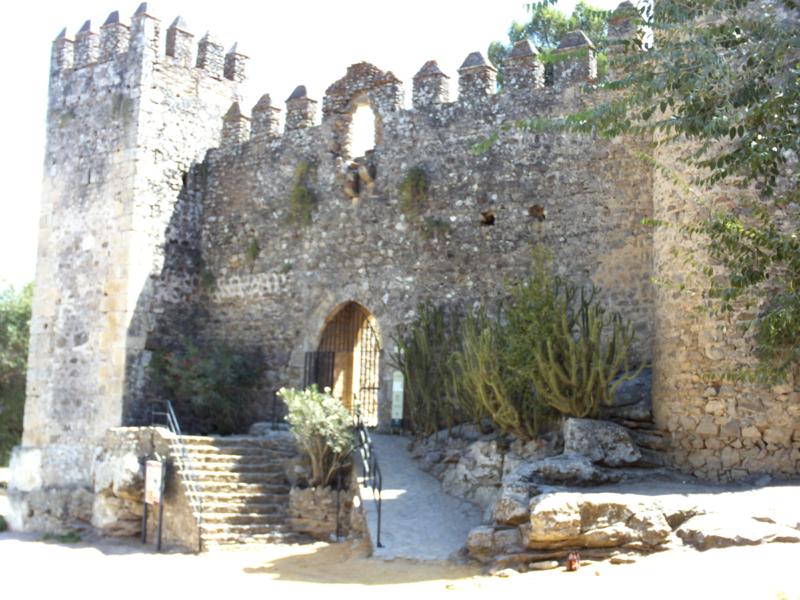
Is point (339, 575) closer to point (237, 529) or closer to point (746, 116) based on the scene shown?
point (237, 529)

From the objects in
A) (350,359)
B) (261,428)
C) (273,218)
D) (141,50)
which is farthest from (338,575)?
(141,50)

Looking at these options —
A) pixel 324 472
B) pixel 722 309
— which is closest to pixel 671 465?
pixel 722 309

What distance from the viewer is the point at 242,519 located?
12891 mm

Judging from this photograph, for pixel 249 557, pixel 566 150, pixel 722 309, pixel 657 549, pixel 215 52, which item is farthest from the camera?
pixel 215 52

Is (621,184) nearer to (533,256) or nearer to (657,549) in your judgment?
(533,256)

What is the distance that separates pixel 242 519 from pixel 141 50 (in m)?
8.14

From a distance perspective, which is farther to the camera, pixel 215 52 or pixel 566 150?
pixel 215 52

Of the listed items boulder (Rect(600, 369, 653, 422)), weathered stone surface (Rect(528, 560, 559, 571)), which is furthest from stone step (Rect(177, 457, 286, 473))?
weathered stone surface (Rect(528, 560, 559, 571))

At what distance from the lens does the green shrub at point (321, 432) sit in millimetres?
12867

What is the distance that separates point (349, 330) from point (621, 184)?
521cm

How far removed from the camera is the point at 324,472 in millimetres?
13156

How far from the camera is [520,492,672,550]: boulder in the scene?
8.60 meters

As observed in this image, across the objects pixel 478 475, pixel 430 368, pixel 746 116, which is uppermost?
pixel 746 116

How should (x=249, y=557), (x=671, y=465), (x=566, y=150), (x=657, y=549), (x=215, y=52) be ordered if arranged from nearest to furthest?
(x=657, y=549)
(x=671, y=465)
(x=249, y=557)
(x=566, y=150)
(x=215, y=52)
